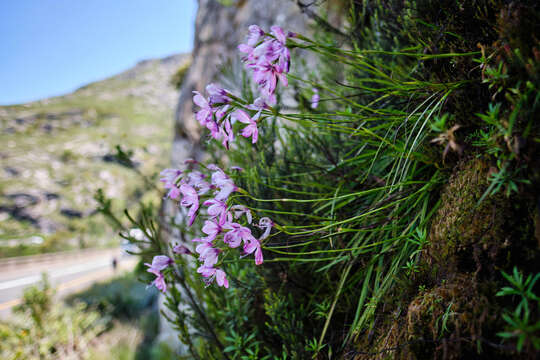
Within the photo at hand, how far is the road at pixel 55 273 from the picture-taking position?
43.7 feet

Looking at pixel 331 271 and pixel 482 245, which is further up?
pixel 482 245

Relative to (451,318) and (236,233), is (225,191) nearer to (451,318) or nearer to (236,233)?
(236,233)

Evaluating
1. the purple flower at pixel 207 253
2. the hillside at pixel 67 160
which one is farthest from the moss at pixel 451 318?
the hillside at pixel 67 160

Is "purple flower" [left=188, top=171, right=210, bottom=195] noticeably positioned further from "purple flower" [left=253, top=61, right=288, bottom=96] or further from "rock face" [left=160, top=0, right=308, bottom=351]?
"rock face" [left=160, top=0, right=308, bottom=351]

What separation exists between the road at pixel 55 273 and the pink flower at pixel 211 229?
1488 centimetres

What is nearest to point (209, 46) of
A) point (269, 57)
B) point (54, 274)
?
point (269, 57)

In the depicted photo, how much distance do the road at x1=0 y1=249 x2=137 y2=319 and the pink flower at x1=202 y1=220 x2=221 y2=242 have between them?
48.8 ft

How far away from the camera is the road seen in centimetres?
1333

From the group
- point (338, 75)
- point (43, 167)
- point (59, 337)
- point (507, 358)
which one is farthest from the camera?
point (43, 167)

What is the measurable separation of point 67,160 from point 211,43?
4565cm

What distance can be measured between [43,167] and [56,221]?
9162 mm

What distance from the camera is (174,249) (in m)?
1.06

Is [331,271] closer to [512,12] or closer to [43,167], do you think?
[512,12]

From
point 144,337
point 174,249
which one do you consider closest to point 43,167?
point 144,337
